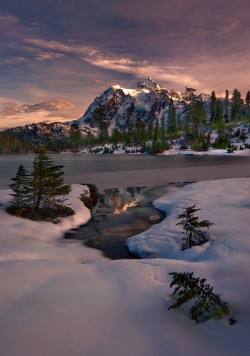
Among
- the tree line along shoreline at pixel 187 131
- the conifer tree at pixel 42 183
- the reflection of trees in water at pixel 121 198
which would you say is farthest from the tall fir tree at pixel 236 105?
the conifer tree at pixel 42 183

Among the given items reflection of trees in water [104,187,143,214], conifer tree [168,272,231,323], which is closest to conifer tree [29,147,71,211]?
reflection of trees in water [104,187,143,214]

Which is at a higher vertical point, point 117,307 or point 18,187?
point 18,187

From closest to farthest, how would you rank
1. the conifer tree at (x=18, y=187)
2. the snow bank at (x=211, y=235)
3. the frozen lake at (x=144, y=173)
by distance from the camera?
the snow bank at (x=211, y=235)
the conifer tree at (x=18, y=187)
the frozen lake at (x=144, y=173)

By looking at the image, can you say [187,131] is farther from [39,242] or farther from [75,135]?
[39,242]

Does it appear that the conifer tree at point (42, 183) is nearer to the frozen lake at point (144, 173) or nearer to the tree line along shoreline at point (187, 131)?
the frozen lake at point (144, 173)

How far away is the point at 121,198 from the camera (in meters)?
14.8

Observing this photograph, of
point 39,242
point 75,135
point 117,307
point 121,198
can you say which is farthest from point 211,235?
point 75,135

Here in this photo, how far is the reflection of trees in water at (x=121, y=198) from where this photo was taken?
42.3 ft

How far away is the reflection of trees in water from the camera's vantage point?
12891mm

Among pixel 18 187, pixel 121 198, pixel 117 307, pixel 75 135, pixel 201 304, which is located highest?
pixel 75 135

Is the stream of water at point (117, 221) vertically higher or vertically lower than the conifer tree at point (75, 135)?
lower

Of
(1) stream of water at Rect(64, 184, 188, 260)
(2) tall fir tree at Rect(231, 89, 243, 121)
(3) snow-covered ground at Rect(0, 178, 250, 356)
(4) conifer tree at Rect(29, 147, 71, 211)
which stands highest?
(2) tall fir tree at Rect(231, 89, 243, 121)

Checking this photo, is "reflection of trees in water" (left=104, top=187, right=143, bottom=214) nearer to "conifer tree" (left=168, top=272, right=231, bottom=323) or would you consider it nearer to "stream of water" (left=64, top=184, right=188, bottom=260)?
"stream of water" (left=64, top=184, right=188, bottom=260)

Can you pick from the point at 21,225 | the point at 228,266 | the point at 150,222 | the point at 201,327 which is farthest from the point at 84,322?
the point at 150,222
